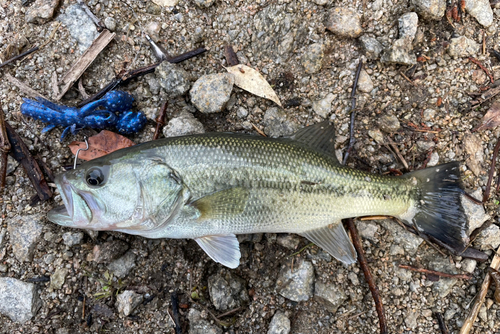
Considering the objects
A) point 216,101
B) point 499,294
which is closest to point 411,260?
point 499,294

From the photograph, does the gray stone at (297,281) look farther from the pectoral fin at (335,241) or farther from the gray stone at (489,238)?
the gray stone at (489,238)

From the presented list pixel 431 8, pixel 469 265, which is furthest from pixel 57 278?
pixel 431 8

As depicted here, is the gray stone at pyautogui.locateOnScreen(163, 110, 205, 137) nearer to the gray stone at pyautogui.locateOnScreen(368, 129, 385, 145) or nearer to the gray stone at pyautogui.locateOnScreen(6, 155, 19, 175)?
the gray stone at pyautogui.locateOnScreen(6, 155, 19, 175)

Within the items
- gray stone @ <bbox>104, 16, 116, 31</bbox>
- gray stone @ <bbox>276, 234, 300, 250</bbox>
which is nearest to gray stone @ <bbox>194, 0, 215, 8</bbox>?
gray stone @ <bbox>104, 16, 116, 31</bbox>

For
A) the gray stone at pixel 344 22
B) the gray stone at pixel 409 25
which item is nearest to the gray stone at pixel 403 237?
the gray stone at pixel 409 25

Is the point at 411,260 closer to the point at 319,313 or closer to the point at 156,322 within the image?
the point at 319,313

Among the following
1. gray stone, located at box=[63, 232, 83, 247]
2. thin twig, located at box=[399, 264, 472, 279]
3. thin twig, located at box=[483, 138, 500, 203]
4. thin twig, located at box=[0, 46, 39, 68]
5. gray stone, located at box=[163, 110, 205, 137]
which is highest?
thin twig, located at box=[0, 46, 39, 68]

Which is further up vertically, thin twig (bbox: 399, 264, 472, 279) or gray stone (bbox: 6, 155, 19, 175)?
gray stone (bbox: 6, 155, 19, 175)
